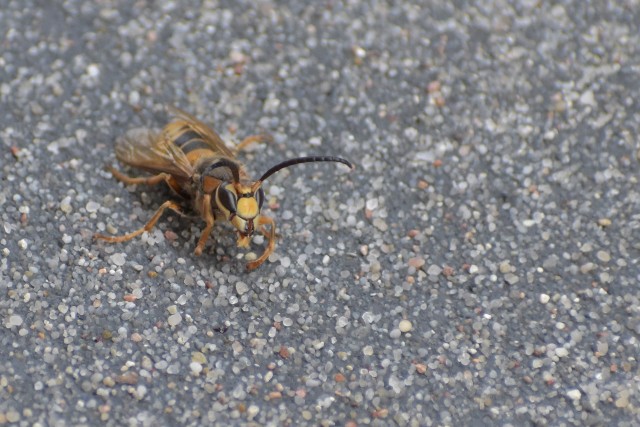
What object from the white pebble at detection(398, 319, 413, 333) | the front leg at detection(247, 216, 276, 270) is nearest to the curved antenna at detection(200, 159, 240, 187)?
the front leg at detection(247, 216, 276, 270)

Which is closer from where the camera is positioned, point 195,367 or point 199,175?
point 195,367

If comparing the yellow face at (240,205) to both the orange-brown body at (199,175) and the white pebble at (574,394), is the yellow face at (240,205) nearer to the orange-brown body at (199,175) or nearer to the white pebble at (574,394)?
the orange-brown body at (199,175)

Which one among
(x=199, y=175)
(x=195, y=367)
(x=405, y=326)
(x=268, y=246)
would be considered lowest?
(x=195, y=367)

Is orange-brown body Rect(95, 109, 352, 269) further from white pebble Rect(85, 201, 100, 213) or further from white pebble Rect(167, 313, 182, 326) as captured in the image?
white pebble Rect(167, 313, 182, 326)

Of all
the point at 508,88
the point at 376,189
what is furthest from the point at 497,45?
the point at 376,189

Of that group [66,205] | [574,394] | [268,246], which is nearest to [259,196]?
[268,246]

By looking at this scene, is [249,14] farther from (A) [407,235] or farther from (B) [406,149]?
(A) [407,235]

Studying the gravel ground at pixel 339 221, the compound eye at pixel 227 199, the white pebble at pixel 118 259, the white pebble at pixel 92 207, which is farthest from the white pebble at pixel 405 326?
the white pebble at pixel 92 207

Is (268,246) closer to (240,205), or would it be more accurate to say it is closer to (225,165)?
(240,205)
